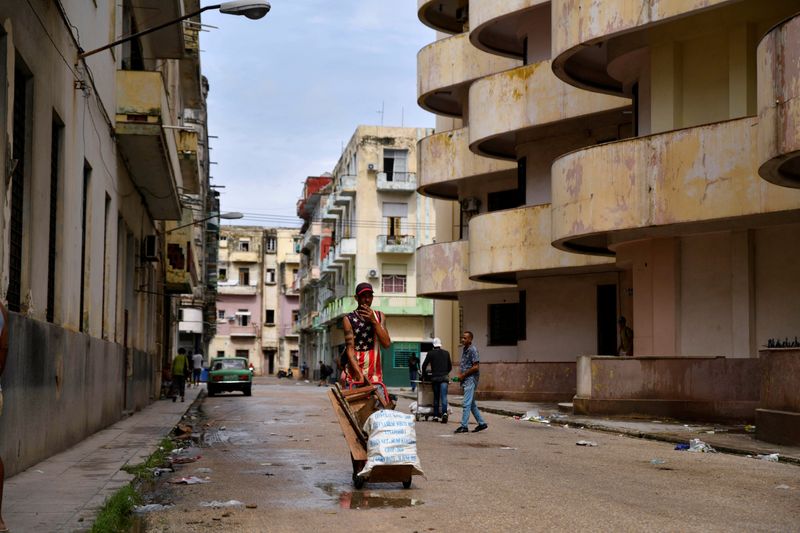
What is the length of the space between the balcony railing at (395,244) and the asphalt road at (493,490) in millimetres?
50722

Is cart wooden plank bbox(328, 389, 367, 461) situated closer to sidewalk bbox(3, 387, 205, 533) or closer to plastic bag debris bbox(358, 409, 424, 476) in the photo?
plastic bag debris bbox(358, 409, 424, 476)

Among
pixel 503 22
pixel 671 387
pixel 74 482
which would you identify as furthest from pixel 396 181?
pixel 74 482

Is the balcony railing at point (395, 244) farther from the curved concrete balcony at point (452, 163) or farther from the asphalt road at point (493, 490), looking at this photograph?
the asphalt road at point (493, 490)

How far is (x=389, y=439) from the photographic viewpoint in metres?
10.3

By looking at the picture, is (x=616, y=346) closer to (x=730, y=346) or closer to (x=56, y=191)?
(x=730, y=346)

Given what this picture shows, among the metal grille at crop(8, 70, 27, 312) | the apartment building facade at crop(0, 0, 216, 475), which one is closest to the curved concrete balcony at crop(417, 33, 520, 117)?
the apartment building facade at crop(0, 0, 216, 475)

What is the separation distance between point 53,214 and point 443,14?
24.8 meters

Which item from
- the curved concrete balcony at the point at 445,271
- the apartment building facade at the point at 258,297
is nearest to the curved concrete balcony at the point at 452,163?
the curved concrete balcony at the point at 445,271

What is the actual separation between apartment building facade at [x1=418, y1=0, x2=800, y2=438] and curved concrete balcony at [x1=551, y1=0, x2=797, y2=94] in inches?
1.4

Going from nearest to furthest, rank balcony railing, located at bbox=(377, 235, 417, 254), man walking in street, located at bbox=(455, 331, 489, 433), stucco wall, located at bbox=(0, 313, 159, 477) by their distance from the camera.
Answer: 1. stucco wall, located at bbox=(0, 313, 159, 477)
2. man walking in street, located at bbox=(455, 331, 489, 433)
3. balcony railing, located at bbox=(377, 235, 417, 254)

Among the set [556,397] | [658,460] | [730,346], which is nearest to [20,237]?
[658,460]

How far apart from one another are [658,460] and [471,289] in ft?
73.5

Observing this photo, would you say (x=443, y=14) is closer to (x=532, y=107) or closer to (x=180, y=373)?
(x=532, y=107)

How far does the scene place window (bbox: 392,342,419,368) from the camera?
67625mm
